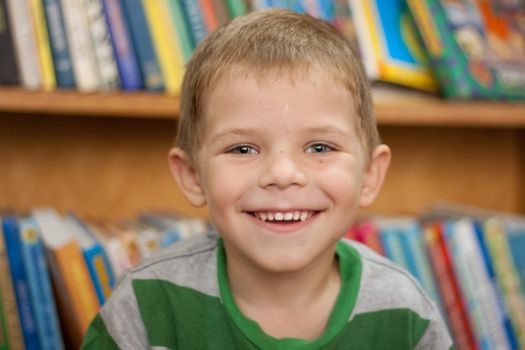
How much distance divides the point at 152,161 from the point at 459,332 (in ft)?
2.47

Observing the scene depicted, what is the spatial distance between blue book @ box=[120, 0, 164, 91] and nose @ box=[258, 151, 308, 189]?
529 mm

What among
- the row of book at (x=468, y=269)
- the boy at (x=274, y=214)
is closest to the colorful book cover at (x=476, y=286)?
the row of book at (x=468, y=269)

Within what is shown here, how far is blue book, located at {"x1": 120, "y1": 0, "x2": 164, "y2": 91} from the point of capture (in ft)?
4.62

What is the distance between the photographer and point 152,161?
5.71 ft

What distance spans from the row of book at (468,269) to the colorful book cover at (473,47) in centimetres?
28

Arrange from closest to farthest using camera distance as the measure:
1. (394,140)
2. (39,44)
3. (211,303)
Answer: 1. (211,303)
2. (39,44)
3. (394,140)

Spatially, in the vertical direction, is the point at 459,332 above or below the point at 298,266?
below

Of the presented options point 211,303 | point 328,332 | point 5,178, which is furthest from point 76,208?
point 328,332

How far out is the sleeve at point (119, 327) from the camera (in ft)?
3.44

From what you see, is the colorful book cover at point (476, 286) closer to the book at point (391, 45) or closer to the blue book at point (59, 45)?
the book at point (391, 45)

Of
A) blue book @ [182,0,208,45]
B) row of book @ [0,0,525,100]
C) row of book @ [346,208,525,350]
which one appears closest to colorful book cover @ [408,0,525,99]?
row of book @ [0,0,525,100]

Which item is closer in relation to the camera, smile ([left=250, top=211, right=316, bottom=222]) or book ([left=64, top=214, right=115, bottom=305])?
smile ([left=250, top=211, right=316, bottom=222])

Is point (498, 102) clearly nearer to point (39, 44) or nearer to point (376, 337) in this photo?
point (376, 337)

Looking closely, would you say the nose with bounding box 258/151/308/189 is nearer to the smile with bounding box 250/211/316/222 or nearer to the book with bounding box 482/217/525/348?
the smile with bounding box 250/211/316/222
